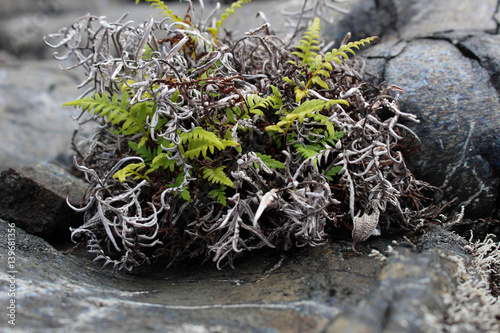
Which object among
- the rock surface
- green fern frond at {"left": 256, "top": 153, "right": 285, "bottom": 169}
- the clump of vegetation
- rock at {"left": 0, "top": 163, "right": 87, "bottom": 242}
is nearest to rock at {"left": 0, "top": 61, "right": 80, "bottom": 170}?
rock at {"left": 0, "top": 163, "right": 87, "bottom": 242}

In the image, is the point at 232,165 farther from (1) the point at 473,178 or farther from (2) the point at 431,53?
(2) the point at 431,53

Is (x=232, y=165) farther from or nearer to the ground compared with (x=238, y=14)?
nearer to the ground

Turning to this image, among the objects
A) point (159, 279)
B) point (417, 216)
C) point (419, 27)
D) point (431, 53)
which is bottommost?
point (159, 279)

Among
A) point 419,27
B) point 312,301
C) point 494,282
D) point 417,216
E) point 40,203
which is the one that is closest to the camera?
point 312,301

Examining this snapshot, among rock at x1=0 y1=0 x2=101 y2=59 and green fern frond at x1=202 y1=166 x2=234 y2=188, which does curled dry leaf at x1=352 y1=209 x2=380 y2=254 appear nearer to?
green fern frond at x1=202 y1=166 x2=234 y2=188

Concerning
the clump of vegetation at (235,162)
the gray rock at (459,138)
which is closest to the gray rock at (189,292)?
the clump of vegetation at (235,162)

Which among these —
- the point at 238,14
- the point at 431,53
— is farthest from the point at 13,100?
the point at 431,53
